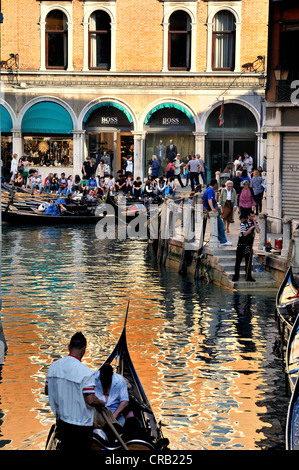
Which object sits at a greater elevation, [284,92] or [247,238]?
[284,92]

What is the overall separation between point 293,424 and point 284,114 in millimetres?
15206

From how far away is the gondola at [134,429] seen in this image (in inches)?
341

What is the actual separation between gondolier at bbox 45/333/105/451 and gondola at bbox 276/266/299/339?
6.75 meters

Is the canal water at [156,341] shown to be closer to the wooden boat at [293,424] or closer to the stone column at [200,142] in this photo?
the wooden boat at [293,424]

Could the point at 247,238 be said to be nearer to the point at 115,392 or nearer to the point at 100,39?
the point at 115,392

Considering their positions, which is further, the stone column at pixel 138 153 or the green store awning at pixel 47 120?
the stone column at pixel 138 153

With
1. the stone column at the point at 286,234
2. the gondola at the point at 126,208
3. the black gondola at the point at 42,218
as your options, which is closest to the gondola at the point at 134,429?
the stone column at the point at 286,234

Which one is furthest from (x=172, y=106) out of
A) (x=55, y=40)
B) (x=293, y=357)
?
(x=293, y=357)

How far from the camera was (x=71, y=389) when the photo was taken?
8.10 m

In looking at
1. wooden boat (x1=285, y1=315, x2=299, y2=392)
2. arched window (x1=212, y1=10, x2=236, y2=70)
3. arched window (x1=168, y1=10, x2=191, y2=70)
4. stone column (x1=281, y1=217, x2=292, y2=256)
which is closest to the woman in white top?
stone column (x1=281, y1=217, x2=292, y2=256)

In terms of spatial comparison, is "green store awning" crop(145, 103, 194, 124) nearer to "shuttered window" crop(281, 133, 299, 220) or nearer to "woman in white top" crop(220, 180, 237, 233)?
"woman in white top" crop(220, 180, 237, 233)

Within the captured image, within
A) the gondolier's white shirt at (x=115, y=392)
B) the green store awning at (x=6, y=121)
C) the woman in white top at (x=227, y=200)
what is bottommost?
the gondolier's white shirt at (x=115, y=392)

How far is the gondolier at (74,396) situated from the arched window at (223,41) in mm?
31342
